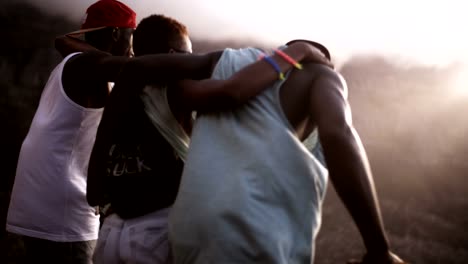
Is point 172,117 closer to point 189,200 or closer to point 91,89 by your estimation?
point 189,200

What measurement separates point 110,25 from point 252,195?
137cm

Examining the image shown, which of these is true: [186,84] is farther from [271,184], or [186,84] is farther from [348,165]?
[348,165]

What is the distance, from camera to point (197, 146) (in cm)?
136

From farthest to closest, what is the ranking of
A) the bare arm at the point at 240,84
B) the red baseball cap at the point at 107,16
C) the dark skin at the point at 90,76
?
the red baseball cap at the point at 107,16 → the dark skin at the point at 90,76 → the bare arm at the point at 240,84

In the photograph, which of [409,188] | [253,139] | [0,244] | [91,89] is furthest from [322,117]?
[409,188]

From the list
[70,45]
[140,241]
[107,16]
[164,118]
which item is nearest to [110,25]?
[107,16]

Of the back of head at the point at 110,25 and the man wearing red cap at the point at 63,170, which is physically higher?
the back of head at the point at 110,25

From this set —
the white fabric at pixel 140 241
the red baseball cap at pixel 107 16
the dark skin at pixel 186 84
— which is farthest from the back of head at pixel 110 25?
the white fabric at pixel 140 241

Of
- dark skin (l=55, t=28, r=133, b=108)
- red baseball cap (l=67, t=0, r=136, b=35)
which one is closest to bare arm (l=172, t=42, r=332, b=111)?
dark skin (l=55, t=28, r=133, b=108)

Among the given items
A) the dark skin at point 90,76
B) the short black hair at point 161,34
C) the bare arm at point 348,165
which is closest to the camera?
the bare arm at point 348,165

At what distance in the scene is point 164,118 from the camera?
155 cm

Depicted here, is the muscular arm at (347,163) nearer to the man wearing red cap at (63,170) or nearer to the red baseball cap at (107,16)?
the man wearing red cap at (63,170)

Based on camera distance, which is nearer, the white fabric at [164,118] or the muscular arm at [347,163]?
the muscular arm at [347,163]

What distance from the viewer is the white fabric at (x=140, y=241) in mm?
1561
